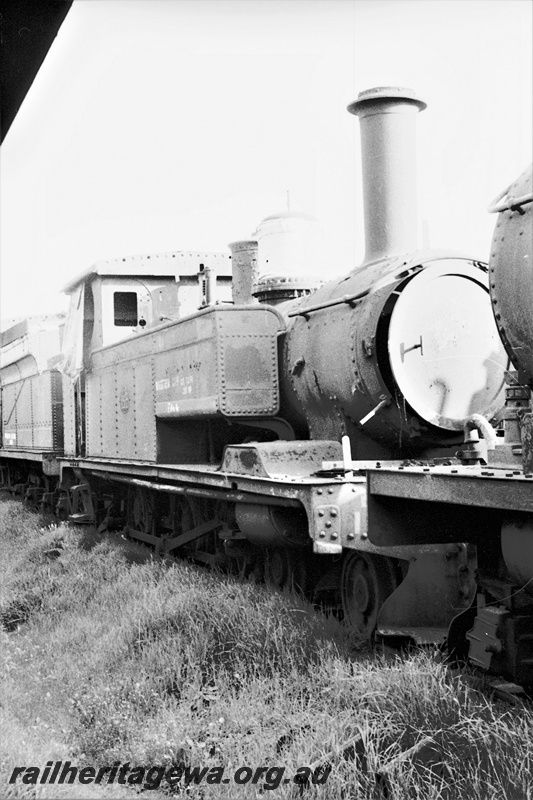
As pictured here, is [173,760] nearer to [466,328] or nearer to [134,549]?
[466,328]

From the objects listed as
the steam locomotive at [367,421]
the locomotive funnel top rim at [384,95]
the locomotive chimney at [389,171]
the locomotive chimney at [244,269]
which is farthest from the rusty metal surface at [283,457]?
the locomotive funnel top rim at [384,95]

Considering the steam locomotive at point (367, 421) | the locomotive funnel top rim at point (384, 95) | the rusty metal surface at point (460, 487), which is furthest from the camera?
the locomotive funnel top rim at point (384, 95)

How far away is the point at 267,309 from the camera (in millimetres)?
6520

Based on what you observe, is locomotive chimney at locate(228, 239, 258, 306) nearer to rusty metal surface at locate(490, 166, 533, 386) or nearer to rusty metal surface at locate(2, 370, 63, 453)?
rusty metal surface at locate(490, 166, 533, 386)

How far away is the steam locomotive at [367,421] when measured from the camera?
3.53 meters

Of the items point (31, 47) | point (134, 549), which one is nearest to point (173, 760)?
point (31, 47)

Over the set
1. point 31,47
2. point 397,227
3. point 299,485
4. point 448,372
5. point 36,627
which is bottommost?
point 36,627

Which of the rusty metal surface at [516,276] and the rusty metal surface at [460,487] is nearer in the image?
the rusty metal surface at [460,487]

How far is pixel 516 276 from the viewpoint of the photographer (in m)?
3.32

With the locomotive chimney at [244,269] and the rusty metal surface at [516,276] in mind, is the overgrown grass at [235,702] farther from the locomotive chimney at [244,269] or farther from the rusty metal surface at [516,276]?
the locomotive chimney at [244,269]

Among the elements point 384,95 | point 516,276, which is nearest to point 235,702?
point 516,276

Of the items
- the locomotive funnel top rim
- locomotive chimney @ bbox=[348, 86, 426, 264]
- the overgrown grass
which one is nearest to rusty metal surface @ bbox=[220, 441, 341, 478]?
the overgrown grass

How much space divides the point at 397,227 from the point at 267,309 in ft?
3.84

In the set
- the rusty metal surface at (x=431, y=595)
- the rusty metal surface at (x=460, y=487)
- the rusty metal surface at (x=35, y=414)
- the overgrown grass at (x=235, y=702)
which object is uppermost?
the rusty metal surface at (x=35, y=414)
